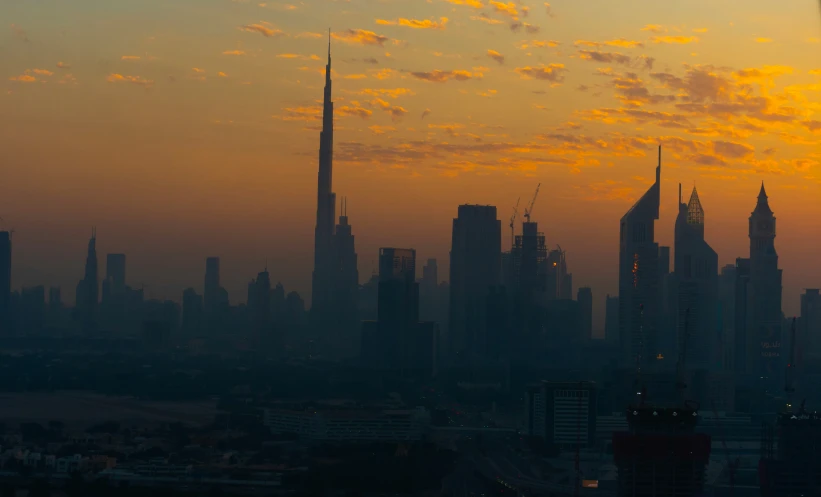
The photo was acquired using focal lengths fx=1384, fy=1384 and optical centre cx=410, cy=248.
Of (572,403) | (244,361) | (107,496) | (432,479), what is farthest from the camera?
(244,361)

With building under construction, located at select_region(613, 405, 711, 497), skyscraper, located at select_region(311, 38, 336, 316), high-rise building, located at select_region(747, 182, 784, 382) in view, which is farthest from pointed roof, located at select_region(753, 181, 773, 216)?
building under construction, located at select_region(613, 405, 711, 497)

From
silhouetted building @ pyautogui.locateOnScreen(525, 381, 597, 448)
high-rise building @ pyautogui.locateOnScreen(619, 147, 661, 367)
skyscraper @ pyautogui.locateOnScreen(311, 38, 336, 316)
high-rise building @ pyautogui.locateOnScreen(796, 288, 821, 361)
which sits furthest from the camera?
skyscraper @ pyautogui.locateOnScreen(311, 38, 336, 316)

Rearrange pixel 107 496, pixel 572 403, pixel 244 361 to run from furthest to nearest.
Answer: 1. pixel 244 361
2. pixel 572 403
3. pixel 107 496

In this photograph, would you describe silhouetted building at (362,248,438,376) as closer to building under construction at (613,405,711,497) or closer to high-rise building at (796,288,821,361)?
high-rise building at (796,288,821,361)

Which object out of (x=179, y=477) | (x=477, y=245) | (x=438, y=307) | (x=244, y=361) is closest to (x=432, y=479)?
(x=179, y=477)

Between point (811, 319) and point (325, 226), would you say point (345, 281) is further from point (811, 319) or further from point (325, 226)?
point (811, 319)

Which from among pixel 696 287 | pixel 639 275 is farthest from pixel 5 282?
pixel 696 287

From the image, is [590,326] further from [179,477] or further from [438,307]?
[179,477]
